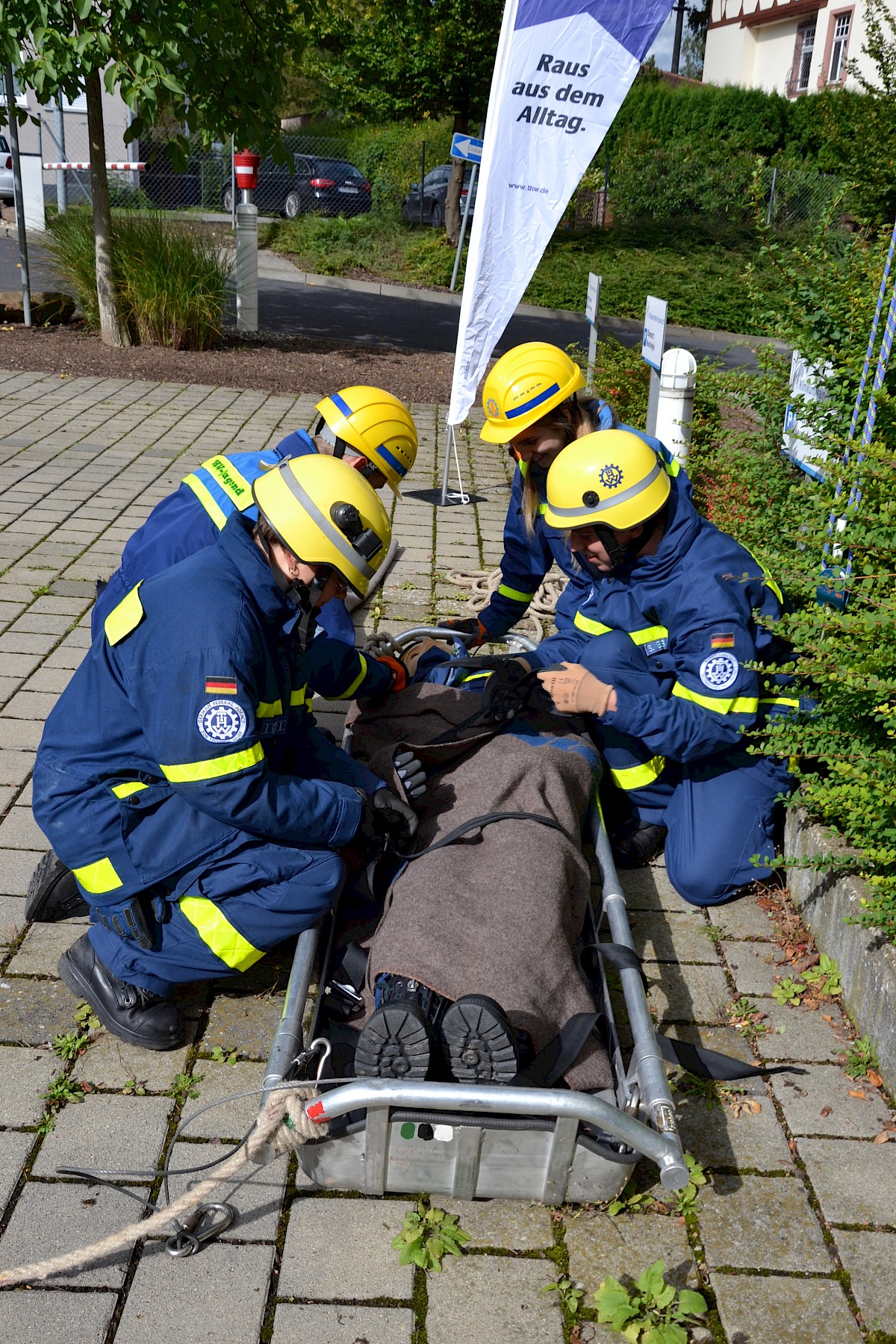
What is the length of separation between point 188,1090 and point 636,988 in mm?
1211

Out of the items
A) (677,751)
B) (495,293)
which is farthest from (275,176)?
(677,751)

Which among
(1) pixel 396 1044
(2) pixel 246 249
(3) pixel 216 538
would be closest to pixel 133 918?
(1) pixel 396 1044

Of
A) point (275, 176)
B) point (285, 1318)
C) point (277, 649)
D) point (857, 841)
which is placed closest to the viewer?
point (285, 1318)

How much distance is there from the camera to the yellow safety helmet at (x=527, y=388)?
13.9 feet

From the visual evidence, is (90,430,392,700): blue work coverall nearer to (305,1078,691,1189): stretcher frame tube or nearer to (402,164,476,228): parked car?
(305,1078,691,1189): stretcher frame tube

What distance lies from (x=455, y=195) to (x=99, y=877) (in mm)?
21106

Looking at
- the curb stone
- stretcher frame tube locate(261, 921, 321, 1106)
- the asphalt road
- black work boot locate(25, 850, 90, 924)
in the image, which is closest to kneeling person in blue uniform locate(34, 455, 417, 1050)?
stretcher frame tube locate(261, 921, 321, 1106)

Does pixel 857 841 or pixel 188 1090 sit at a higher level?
pixel 857 841

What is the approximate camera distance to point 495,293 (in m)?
7.09

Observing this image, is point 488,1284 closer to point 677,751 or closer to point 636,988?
point 636,988

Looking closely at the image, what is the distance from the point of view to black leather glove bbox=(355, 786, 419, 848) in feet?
10.8

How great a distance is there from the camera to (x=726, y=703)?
3705 millimetres

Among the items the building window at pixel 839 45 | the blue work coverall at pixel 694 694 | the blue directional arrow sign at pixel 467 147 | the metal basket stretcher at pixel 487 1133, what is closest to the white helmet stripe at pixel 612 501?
the blue work coverall at pixel 694 694

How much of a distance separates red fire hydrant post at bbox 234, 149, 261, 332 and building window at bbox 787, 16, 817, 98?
26.3 m
